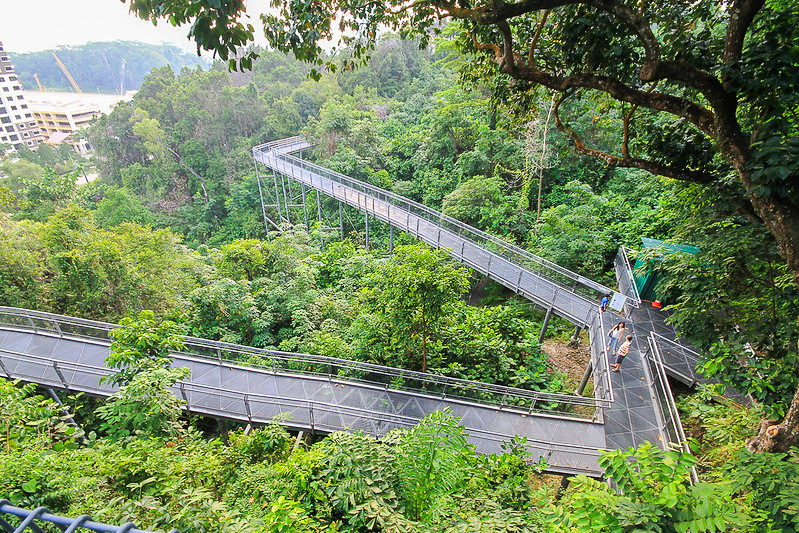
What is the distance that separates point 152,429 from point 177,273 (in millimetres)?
8248

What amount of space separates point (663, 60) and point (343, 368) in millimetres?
7000

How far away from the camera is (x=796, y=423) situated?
3.33 m

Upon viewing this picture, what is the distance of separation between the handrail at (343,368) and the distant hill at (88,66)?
333 ft

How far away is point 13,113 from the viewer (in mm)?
56438

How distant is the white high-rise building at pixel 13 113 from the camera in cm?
5462

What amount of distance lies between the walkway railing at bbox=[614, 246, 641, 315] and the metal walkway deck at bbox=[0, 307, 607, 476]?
3.88 meters

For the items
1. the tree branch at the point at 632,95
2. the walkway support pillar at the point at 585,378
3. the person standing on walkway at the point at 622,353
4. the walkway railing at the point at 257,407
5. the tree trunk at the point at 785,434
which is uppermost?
the tree branch at the point at 632,95

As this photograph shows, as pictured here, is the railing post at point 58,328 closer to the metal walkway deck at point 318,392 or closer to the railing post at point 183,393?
the metal walkway deck at point 318,392

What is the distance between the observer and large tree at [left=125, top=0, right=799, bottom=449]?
297cm

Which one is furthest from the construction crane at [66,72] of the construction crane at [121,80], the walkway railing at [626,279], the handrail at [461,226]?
the walkway railing at [626,279]

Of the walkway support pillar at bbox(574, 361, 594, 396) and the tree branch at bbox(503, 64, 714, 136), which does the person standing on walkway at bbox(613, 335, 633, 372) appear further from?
the tree branch at bbox(503, 64, 714, 136)

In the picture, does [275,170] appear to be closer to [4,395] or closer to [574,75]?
[4,395]

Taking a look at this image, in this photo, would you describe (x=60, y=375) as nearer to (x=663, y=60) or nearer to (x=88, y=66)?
(x=663, y=60)

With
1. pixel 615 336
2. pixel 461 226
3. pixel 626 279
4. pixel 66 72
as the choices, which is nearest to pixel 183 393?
pixel 615 336
